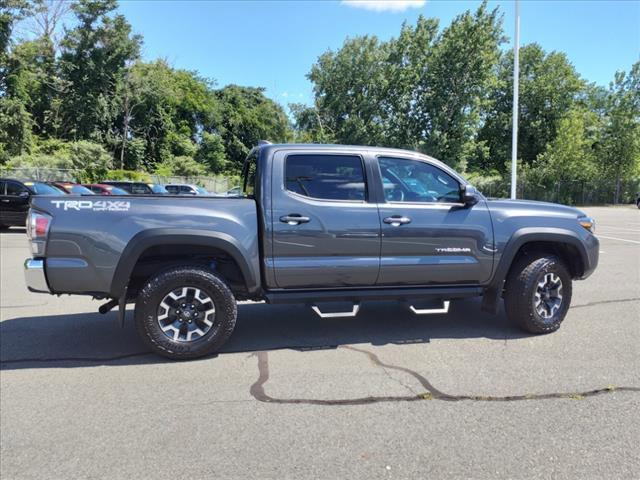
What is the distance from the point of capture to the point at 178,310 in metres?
4.47

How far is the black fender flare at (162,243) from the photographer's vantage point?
425cm

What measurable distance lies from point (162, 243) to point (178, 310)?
0.65 m

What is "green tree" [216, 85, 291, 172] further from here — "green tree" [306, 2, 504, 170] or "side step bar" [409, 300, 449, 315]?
"side step bar" [409, 300, 449, 315]

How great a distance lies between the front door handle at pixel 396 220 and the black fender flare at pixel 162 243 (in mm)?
1401

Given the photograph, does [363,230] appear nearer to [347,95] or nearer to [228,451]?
[228,451]

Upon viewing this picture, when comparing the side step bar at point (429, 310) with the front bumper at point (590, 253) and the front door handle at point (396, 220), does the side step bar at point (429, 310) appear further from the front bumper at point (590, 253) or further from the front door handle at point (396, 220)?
the front bumper at point (590, 253)

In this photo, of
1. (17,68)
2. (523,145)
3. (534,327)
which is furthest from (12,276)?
(523,145)

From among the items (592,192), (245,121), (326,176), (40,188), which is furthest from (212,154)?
(326,176)

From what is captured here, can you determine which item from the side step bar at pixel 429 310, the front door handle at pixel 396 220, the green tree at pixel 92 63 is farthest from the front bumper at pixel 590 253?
the green tree at pixel 92 63

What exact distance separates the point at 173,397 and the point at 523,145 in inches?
2239

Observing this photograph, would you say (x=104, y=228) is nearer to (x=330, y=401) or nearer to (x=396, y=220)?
(x=330, y=401)

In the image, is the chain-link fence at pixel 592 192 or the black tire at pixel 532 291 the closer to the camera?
the black tire at pixel 532 291

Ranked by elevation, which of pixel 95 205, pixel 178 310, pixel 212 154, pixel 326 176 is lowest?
pixel 178 310

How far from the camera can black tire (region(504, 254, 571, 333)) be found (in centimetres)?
504
